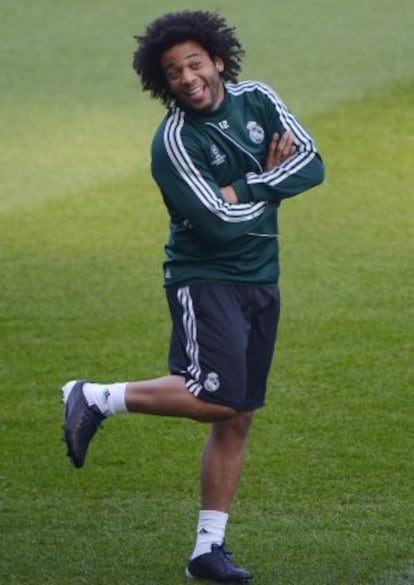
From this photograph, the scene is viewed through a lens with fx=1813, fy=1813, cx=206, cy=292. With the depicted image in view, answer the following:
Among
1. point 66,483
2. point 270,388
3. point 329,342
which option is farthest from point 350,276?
point 66,483

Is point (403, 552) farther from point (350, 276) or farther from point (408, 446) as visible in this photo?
point (350, 276)

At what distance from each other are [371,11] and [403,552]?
1416 centimetres

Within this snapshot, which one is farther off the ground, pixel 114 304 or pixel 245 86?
pixel 245 86

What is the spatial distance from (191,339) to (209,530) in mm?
771

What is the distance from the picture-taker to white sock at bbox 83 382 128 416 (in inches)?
280

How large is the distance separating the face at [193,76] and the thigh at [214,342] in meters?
0.71

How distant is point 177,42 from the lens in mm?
6945

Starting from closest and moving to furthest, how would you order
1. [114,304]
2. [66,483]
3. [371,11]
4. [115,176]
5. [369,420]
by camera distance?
[66,483] < [369,420] < [114,304] < [115,176] < [371,11]

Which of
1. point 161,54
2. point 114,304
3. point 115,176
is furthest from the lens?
point 115,176

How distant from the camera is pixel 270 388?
9.84 meters

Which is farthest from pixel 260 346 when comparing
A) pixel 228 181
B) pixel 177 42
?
pixel 177 42

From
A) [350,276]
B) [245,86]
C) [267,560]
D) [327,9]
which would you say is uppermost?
[327,9]

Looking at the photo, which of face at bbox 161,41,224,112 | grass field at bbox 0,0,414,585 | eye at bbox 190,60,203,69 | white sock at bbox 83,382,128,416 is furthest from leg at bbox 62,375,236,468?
eye at bbox 190,60,203,69

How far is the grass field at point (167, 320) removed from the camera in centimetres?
755
